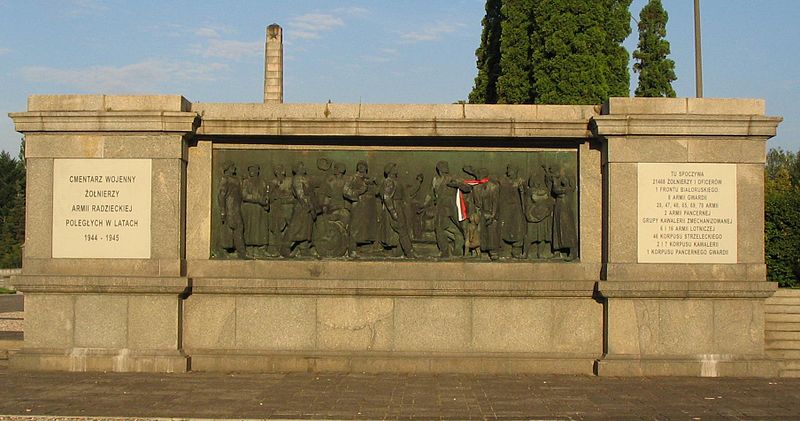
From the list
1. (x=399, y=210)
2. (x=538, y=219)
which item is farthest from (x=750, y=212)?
(x=399, y=210)

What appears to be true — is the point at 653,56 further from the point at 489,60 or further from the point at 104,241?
the point at 104,241

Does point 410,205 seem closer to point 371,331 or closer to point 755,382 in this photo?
point 371,331

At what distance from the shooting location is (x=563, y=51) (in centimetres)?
3584

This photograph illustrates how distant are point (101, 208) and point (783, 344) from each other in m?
11.0

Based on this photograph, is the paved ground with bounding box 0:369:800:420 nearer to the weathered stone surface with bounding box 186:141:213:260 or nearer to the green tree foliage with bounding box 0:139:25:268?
the weathered stone surface with bounding box 186:141:213:260

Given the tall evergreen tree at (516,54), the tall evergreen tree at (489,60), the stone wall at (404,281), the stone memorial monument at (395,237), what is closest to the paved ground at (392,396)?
the stone wall at (404,281)

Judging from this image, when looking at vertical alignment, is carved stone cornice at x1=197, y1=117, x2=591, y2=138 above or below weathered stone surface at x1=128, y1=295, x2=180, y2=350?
above

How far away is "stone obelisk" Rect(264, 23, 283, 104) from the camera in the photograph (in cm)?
3209

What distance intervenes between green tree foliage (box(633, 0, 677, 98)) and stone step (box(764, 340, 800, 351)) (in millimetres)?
30558

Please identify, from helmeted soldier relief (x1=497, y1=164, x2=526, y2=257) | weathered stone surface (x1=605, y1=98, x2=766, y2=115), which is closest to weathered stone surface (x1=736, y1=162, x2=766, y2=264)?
weathered stone surface (x1=605, y1=98, x2=766, y2=115)

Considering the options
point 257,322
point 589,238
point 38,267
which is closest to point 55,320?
point 38,267

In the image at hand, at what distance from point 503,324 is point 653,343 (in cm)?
226

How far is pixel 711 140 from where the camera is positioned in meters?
13.0

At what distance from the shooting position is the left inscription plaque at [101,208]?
13102mm
